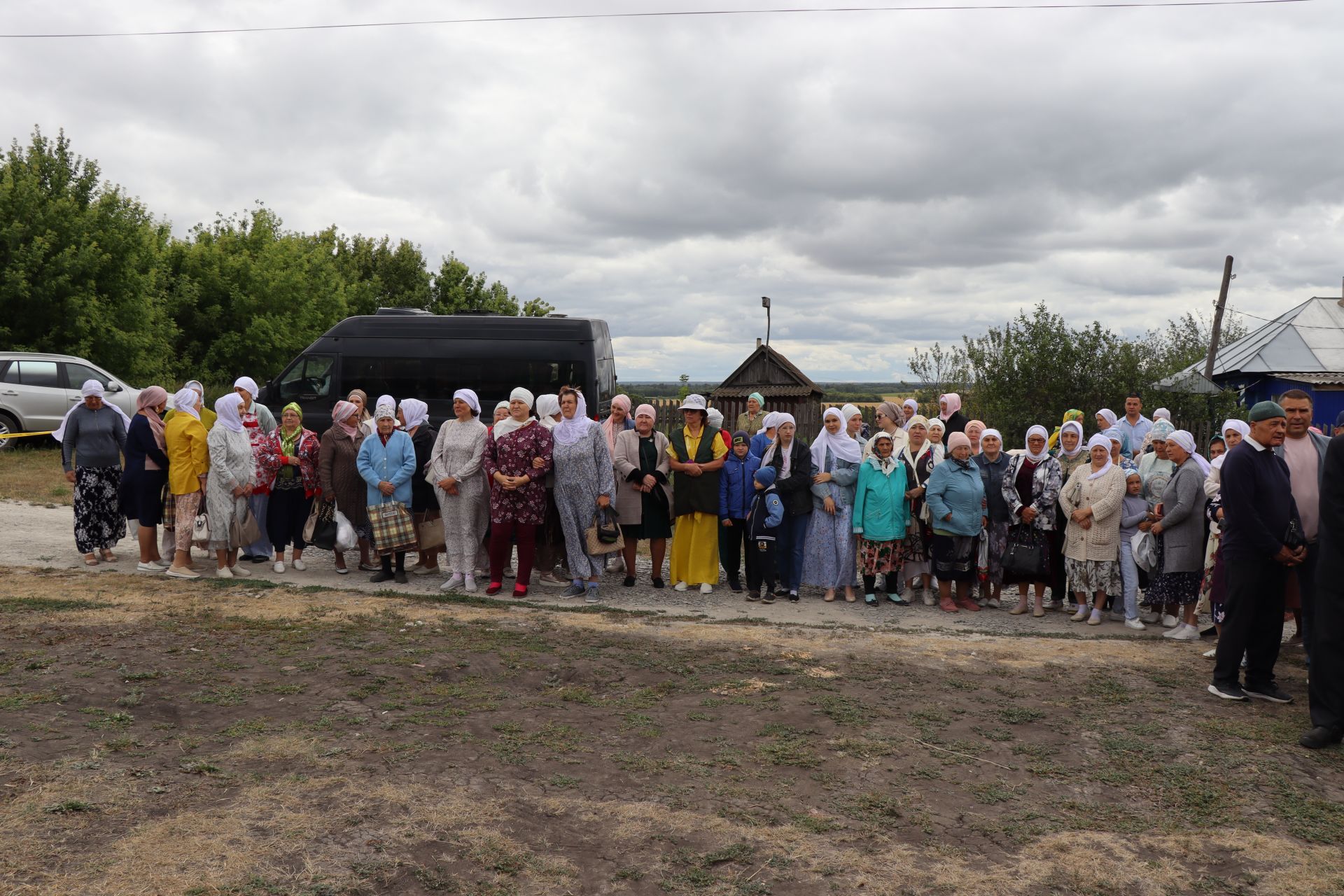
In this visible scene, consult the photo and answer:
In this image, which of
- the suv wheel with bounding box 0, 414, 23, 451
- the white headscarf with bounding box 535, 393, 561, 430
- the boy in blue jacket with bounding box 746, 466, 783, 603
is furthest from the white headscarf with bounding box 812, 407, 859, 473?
the suv wheel with bounding box 0, 414, 23, 451

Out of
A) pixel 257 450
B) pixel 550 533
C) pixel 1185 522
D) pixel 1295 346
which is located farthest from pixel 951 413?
pixel 1295 346

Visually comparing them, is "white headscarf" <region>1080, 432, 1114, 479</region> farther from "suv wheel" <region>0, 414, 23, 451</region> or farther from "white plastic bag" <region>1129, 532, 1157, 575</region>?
"suv wheel" <region>0, 414, 23, 451</region>

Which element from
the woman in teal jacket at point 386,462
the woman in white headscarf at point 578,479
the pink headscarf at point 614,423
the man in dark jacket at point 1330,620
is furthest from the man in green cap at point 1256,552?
the woman in teal jacket at point 386,462

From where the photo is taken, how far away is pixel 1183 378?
63.4ft

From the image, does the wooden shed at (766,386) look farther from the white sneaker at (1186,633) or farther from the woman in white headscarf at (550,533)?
the white sneaker at (1186,633)

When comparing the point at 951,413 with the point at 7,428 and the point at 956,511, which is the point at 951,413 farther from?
the point at 7,428

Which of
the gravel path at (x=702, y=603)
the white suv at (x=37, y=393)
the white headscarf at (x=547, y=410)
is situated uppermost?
the white suv at (x=37, y=393)

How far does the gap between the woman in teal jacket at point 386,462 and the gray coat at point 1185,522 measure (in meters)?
6.36

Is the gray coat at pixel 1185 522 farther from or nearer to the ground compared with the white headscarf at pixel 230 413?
nearer to the ground

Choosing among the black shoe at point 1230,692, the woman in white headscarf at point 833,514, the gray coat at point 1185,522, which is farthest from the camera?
the woman in white headscarf at point 833,514

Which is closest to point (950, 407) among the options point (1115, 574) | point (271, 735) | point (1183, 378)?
point (1115, 574)

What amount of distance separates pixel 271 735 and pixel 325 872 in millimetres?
1585

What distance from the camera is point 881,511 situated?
8961mm

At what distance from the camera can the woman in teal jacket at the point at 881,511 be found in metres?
8.95
